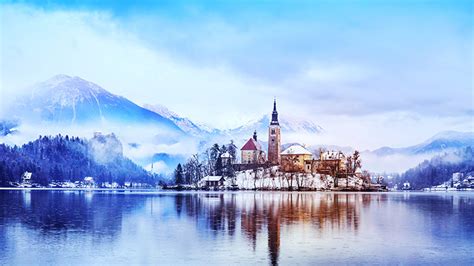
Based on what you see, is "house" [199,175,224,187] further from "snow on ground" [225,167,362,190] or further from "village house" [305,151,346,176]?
"village house" [305,151,346,176]

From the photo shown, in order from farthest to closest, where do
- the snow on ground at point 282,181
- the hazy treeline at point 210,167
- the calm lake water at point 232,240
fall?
1. the hazy treeline at point 210,167
2. the snow on ground at point 282,181
3. the calm lake water at point 232,240

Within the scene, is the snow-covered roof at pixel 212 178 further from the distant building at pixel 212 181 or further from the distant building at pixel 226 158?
the distant building at pixel 226 158

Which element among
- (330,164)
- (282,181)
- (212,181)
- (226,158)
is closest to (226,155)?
(226,158)

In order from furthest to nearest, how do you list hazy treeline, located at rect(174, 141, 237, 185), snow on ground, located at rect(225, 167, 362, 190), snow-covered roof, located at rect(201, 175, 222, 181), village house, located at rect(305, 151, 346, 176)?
hazy treeline, located at rect(174, 141, 237, 185) < snow-covered roof, located at rect(201, 175, 222, 181) < village house, located at rect(305, 151, 346, 176) < snow on ground, located at rect(225, 167, 362, 190)

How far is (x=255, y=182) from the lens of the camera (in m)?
178

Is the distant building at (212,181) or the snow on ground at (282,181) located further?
the distant building at (212,181)

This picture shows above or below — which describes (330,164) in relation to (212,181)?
above

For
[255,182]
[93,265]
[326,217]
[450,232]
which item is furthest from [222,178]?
[93,265]

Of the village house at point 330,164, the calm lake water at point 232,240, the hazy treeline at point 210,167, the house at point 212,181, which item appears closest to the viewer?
the calm lake water at point 232,240

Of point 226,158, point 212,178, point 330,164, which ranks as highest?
point 226,158

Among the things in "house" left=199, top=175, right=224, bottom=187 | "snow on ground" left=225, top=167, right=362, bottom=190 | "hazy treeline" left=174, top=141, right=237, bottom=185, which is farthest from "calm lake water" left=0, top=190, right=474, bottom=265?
"hazy treeline" left=174, top=141, right=237, bottom=185

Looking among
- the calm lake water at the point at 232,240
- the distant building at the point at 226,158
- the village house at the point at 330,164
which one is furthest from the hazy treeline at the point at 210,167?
the calm lake water at the point at 232,240

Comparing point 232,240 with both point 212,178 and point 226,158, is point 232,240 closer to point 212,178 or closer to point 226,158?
point 212,178

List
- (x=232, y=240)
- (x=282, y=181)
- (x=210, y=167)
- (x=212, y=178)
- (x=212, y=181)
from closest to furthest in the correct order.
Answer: (x=232, y=240) → (x=282, y=181) → (x=212, y=181) → (x=212, y=178) → (x=210, y=167)
